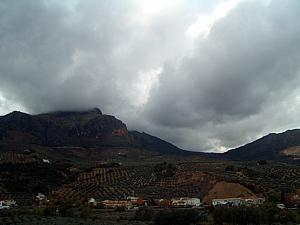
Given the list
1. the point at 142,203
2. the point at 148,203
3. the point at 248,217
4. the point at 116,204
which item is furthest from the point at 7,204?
the point at 248,217

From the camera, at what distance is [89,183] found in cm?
13725

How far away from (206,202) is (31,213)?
159ft

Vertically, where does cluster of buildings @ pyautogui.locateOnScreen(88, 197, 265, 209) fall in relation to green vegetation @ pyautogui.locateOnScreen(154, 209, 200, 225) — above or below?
above

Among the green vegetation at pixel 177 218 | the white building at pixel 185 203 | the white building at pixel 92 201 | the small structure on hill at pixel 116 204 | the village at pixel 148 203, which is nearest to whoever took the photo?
the green vegetation at pixel 177 218

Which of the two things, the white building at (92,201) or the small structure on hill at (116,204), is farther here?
the white building at (92,201)

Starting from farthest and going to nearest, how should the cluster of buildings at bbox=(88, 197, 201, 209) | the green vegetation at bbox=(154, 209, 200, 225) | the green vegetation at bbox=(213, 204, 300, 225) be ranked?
the cluster of buildings at bbox=(88, 197, 201, 209) → the green vegetation at bbox=(154, 209, 200, 225) → the green vegetation at bbox=(213, 204, 300, 225)

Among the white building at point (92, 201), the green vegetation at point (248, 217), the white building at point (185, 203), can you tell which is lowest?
the green vegetation at point (248, 217)

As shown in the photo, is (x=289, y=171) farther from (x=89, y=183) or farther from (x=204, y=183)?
(x=89, y=183)

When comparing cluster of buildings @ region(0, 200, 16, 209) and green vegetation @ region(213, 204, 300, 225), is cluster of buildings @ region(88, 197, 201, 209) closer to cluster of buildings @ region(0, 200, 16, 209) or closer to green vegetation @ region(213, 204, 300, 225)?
cluster of buildings @ region(0, 200, 16, 209)

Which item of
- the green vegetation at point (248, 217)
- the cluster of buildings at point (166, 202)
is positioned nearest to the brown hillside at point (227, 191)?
the cluster of buildings at point (166, 202)

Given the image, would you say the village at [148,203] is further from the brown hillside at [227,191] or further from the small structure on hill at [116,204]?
the brown hillside at [227,191]

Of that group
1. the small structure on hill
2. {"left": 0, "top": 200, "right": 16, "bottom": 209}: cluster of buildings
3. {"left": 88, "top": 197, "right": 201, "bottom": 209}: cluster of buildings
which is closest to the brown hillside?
{"left": 88, "top": 197, "right": 201, "bottom": 209}: cluster of buildings

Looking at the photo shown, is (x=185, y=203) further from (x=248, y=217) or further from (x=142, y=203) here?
(x=248, y=217)

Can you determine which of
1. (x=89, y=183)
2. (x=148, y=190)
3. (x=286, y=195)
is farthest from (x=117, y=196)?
(x=286, y=195)
